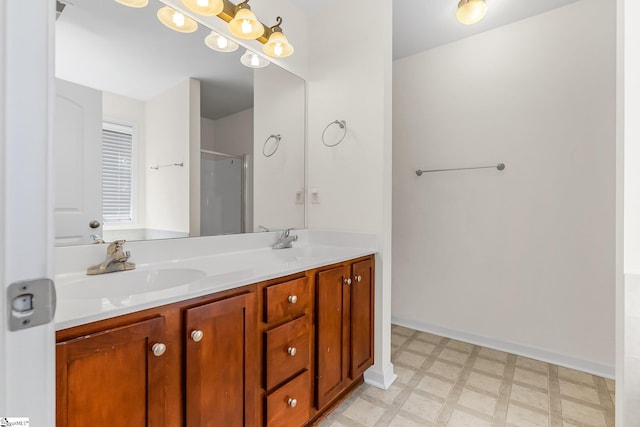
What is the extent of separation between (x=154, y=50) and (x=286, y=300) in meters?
1.32

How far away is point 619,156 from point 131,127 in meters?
2.10

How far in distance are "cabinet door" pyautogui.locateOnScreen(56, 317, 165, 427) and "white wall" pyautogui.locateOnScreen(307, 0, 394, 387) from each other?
1.29 m

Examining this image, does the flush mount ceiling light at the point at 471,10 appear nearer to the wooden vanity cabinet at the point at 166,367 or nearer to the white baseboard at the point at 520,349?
the wooden vanity cabinet at the point at 166,367

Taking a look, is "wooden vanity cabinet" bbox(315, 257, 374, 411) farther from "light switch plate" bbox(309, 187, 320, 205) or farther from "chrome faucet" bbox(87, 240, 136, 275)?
"chrome faucet" bbox(87, 240, 136, 275)

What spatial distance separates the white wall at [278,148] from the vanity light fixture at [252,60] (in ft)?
0.11

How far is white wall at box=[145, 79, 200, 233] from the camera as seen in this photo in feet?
4.30

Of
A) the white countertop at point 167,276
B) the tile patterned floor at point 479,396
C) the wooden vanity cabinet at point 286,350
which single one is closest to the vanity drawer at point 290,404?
the wooden vanity cabinet at point 286,350

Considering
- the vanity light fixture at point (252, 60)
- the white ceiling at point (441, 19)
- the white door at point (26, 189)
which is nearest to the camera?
the white door at point (26, 189)

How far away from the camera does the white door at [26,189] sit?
0.39 m

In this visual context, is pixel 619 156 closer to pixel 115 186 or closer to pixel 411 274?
pixel 411 274

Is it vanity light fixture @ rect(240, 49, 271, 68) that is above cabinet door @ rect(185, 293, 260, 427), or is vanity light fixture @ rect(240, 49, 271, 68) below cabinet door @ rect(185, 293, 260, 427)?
above

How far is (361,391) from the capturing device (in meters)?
1.67

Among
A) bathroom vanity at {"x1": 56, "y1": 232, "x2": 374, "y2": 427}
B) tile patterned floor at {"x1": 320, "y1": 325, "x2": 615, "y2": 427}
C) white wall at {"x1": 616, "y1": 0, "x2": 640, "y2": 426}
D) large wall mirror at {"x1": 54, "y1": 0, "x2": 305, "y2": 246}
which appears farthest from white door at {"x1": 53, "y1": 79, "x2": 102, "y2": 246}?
white wall at {"x1": 616, "y1": 0, "x2": 640, "y2": 426}

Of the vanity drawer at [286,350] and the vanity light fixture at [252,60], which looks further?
the vanity light fixture at [252,60]
